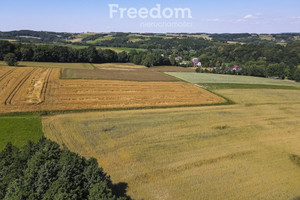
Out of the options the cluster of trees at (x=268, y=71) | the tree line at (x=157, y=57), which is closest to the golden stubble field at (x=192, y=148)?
the cluster of trees at (x=268, y=71)

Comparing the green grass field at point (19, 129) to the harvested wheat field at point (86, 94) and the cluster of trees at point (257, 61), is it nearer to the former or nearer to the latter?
the harvested wheat field at point (86, 94)

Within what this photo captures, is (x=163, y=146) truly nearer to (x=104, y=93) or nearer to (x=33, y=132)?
(x=33, y=132)

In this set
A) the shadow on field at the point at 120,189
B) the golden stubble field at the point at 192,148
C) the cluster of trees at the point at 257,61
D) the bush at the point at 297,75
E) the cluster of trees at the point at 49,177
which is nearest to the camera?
the cluster of trees at the point at 49,177

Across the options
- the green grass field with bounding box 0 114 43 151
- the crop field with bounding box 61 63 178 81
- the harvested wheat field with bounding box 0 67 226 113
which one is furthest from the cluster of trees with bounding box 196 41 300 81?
the green grass field with bounding box 0 114 43 151

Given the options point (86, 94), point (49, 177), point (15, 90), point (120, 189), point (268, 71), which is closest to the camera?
point (49, 177)

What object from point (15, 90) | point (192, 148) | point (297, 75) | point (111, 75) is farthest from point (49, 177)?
point (297, 75)

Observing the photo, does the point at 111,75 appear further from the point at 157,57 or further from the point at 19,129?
Result: the point at 157,57
